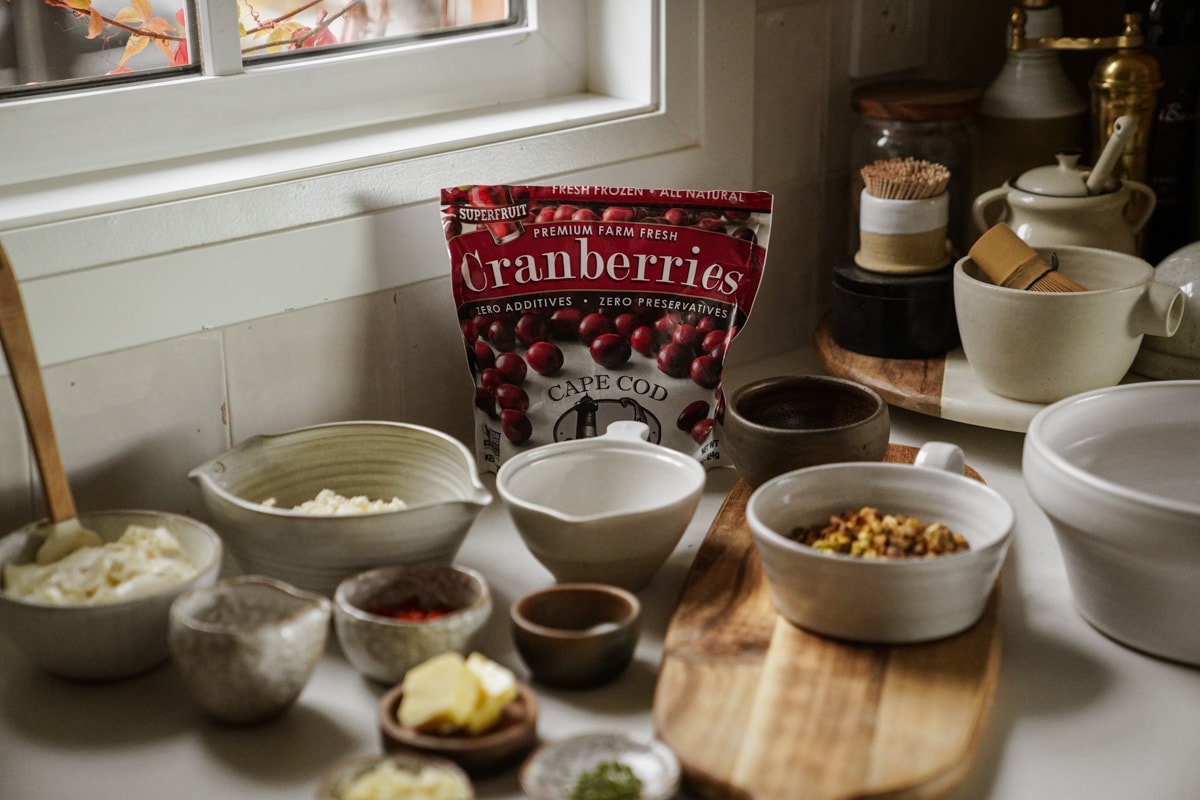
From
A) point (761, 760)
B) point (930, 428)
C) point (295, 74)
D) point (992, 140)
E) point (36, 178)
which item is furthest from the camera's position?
point (992, 140)

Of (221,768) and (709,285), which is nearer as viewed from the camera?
(221,768)

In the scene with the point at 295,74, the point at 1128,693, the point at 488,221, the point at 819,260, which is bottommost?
the point at 1128,693

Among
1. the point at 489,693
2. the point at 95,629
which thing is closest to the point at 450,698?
the point at 489,693

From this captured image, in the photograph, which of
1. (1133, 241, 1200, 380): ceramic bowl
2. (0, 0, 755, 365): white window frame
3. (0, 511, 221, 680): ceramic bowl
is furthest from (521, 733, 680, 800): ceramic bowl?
(1133, 241, 1200, 380): ceramic bowl

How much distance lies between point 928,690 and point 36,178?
75cm

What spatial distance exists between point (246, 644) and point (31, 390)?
0.82 ft

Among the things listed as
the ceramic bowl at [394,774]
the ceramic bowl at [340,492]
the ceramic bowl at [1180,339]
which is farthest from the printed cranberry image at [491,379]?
the ceramic bowl at [1180,339]

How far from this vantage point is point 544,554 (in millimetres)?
886

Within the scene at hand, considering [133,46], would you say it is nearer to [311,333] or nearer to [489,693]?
[311,333]

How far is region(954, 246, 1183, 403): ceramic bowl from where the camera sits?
1.06 m

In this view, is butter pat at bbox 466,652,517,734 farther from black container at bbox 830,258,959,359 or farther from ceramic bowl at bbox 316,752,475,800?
black container at bbox 830,258,959,359

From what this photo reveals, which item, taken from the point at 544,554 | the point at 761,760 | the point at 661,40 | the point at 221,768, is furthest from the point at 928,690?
the point at 661,40

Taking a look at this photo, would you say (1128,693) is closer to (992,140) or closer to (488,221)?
(488,221)

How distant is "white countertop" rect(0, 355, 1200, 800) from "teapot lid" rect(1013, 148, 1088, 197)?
0.47 m
